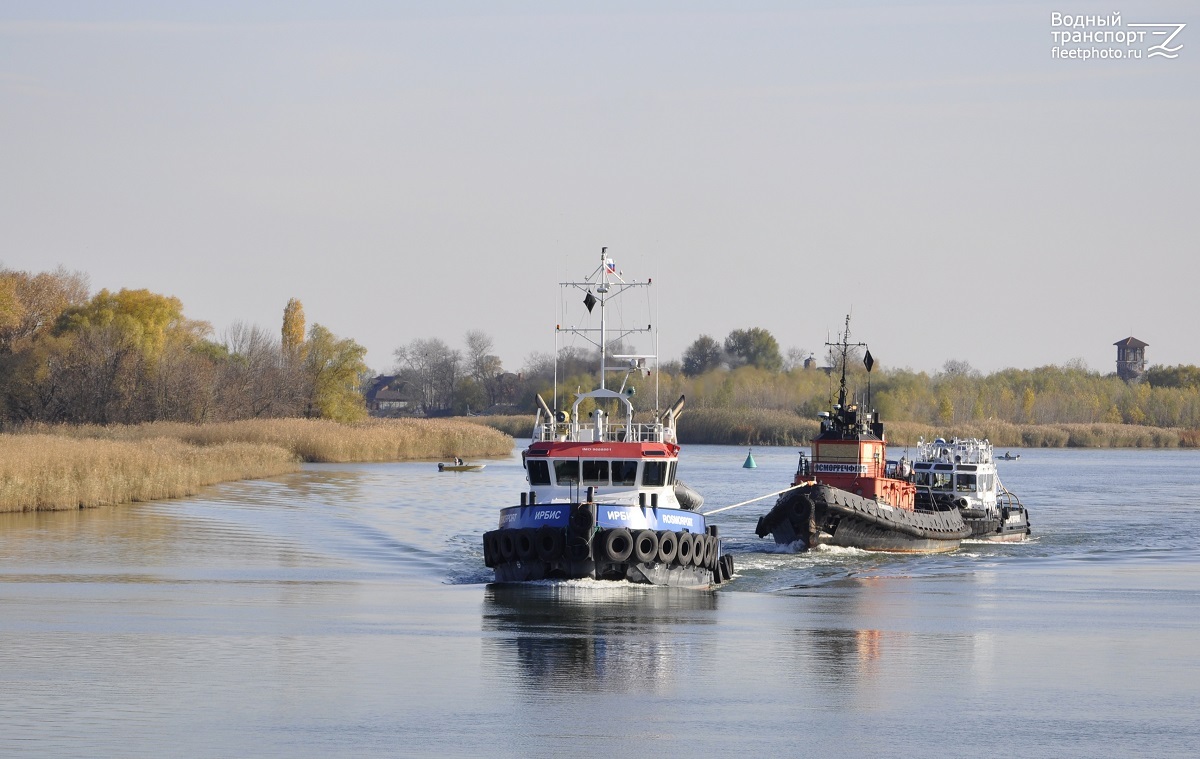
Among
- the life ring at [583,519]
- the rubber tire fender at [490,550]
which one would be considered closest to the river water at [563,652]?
the rubber tire fender at [490,550]

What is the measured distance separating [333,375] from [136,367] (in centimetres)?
1953

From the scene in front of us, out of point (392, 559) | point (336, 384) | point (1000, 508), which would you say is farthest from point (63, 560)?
point (336, 384)

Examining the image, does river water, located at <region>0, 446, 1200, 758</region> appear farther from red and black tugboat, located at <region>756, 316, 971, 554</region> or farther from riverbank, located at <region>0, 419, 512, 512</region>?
riverbank, located at <region>0, 419, 512, 512</region>

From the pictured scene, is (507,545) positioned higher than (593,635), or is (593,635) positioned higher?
(507,545)

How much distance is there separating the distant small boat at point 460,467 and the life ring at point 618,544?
54.2 metres

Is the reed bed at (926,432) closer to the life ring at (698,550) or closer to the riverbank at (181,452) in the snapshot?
the riverbank at (181,452)

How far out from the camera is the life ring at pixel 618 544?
101 feet

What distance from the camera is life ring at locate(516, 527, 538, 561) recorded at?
104 ft

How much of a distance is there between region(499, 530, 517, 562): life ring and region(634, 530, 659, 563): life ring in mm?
2688

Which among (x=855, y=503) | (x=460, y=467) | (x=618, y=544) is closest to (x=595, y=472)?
(x=618, y=544)

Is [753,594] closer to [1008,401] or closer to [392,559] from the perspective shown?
[392,559]

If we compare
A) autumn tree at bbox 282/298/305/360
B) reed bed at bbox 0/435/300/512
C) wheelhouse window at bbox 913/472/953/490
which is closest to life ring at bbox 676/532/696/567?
wheelhouse window at bbox 913/472/953/490

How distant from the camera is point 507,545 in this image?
32.3 metres

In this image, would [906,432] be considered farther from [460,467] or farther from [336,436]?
[336,436]
